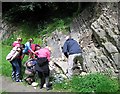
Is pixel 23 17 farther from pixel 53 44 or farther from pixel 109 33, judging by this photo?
pixel 109 33

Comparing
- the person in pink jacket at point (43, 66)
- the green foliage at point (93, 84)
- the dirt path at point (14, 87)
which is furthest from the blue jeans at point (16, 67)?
the green foliage at point (93, 84)

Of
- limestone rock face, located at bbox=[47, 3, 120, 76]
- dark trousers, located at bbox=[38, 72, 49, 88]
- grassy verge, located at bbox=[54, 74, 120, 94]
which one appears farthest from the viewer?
limestone rock face, located at bbox=[47, 3, 120, 76]

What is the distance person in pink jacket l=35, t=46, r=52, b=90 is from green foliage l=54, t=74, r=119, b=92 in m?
0.72

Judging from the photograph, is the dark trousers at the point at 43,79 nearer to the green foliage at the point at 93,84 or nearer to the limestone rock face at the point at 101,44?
the green foliage at the point at 93,84

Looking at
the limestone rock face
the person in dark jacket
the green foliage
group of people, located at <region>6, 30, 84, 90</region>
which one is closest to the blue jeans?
group of people, located at <region>6, 30, 84, 90</region>

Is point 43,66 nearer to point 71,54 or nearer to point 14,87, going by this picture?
point 71,54

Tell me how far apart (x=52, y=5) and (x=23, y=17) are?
73.3 inches

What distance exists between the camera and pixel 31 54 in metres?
13.8

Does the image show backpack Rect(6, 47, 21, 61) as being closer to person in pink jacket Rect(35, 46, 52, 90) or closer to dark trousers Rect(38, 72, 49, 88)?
person in pink jacket Rect(35, 46, 52, 90)

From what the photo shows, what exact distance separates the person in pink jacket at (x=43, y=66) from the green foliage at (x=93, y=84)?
2.37 ft

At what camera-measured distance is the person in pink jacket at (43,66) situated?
12117mm

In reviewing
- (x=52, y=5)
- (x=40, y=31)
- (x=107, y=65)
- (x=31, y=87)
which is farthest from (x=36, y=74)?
(x=52, y=5)

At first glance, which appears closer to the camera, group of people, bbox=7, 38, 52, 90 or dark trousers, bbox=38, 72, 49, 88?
group of people, bbox=7, 38, 52, 90

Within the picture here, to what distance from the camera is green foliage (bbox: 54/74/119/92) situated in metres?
11.0
